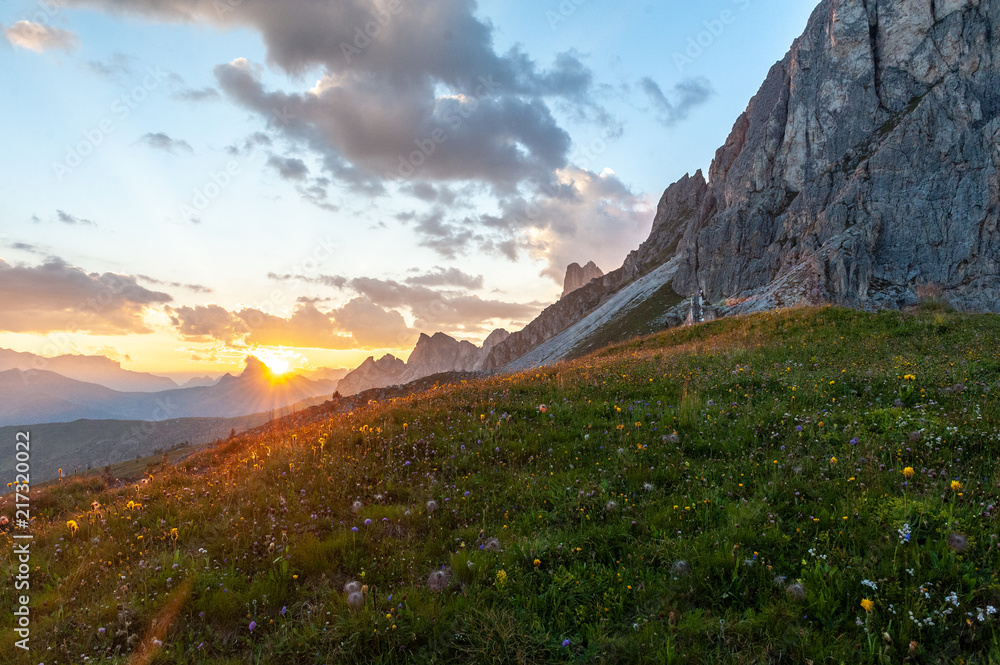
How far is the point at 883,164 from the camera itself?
102 meters

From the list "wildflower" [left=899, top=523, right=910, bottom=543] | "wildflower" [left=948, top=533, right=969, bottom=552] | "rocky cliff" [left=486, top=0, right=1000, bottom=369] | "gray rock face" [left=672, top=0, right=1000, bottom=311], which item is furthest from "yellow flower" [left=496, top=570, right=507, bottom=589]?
"rocky cliff" [left=486, top=0, right=1000, bottom=369]

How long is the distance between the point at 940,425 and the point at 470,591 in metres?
7.65

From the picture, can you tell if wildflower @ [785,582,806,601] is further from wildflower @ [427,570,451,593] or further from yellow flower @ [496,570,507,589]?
wildflower @ [427,570,451,593]

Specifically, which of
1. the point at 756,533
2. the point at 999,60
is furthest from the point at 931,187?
the point at 756,533

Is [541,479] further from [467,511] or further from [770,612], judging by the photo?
[770,612]

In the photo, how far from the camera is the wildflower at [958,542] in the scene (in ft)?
14.8

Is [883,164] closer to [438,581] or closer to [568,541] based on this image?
[568,541]


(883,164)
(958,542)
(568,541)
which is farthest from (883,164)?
(568,541)

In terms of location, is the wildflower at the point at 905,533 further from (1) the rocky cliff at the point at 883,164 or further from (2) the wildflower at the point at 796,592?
(1) the rocky cliff at the point at 883,164

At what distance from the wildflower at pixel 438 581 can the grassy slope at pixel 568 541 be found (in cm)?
10

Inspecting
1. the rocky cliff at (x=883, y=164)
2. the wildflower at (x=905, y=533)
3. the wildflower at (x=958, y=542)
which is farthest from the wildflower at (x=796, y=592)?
the rocky cliff at (x=883, y=164)

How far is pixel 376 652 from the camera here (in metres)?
4.36

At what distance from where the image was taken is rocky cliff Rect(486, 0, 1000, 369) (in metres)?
90.1

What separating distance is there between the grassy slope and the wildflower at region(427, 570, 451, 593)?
0.33 ft
